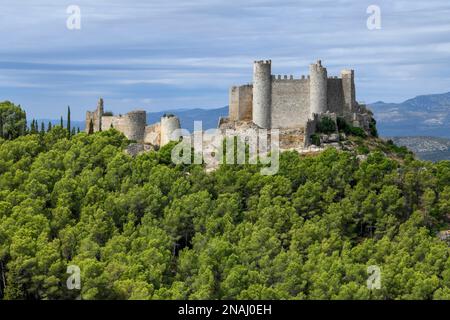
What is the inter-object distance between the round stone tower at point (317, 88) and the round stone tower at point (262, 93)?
391 cm

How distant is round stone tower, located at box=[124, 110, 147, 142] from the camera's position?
95.1 m

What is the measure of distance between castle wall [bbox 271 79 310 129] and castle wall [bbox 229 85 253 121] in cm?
272

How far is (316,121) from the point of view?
292ft

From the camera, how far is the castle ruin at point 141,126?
93125 millimetres

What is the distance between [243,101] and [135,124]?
11.4 meters

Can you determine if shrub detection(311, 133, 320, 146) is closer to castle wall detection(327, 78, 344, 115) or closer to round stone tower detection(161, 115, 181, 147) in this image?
castle wall detection(327, 78, 344, 115)

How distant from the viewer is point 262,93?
89750 millimetres

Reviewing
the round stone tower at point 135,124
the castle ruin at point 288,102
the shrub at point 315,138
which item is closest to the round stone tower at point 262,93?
the castle ruin at point 288,102

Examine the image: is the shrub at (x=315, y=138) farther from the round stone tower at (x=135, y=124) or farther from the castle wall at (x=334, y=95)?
the round stone tower at (x=135, y=124)
